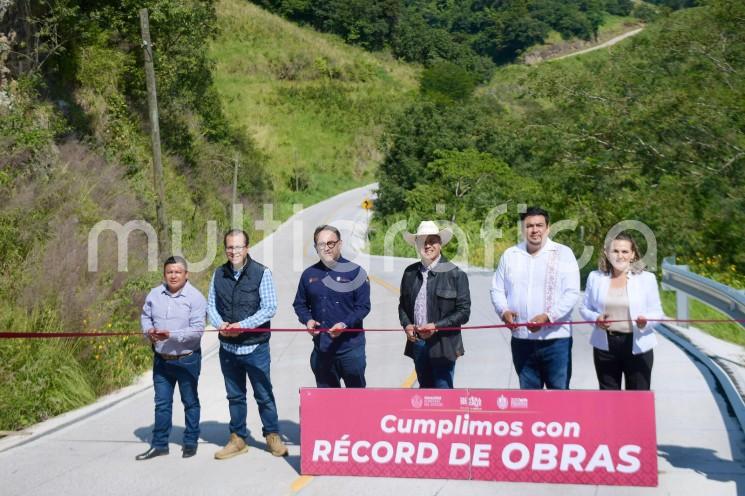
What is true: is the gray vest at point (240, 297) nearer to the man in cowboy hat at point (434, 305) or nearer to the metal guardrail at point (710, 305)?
the man in cowboy hat at point (434, 305)

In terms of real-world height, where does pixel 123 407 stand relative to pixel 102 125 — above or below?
below

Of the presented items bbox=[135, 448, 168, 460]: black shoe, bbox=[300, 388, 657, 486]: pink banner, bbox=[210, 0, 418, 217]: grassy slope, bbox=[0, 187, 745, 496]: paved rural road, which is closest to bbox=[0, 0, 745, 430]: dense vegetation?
bbox=[0, 187, 745, 496]: paved rural road

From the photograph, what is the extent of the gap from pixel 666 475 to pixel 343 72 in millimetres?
103450

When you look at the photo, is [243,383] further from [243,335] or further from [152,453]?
[152,453]

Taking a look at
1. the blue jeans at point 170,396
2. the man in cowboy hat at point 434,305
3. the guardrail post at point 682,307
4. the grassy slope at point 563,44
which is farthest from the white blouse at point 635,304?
the grassy slope at point 563,44

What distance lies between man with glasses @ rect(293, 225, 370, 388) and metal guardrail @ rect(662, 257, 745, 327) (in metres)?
4.41

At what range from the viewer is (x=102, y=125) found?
2947 cm

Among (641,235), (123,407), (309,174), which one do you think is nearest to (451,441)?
(123,407)

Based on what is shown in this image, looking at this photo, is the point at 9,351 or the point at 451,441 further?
the point at 9,351

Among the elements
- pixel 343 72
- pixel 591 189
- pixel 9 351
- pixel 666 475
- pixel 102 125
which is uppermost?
pixel 343 72

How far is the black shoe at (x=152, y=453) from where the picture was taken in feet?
26.9

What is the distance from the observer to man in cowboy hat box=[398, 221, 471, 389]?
769 cm

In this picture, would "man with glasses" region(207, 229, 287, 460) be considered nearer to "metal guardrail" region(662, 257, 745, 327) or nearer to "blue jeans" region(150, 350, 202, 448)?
"blue jeans" region(150, 350, 202, 448)

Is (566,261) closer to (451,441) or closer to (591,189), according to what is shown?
(451,441)
